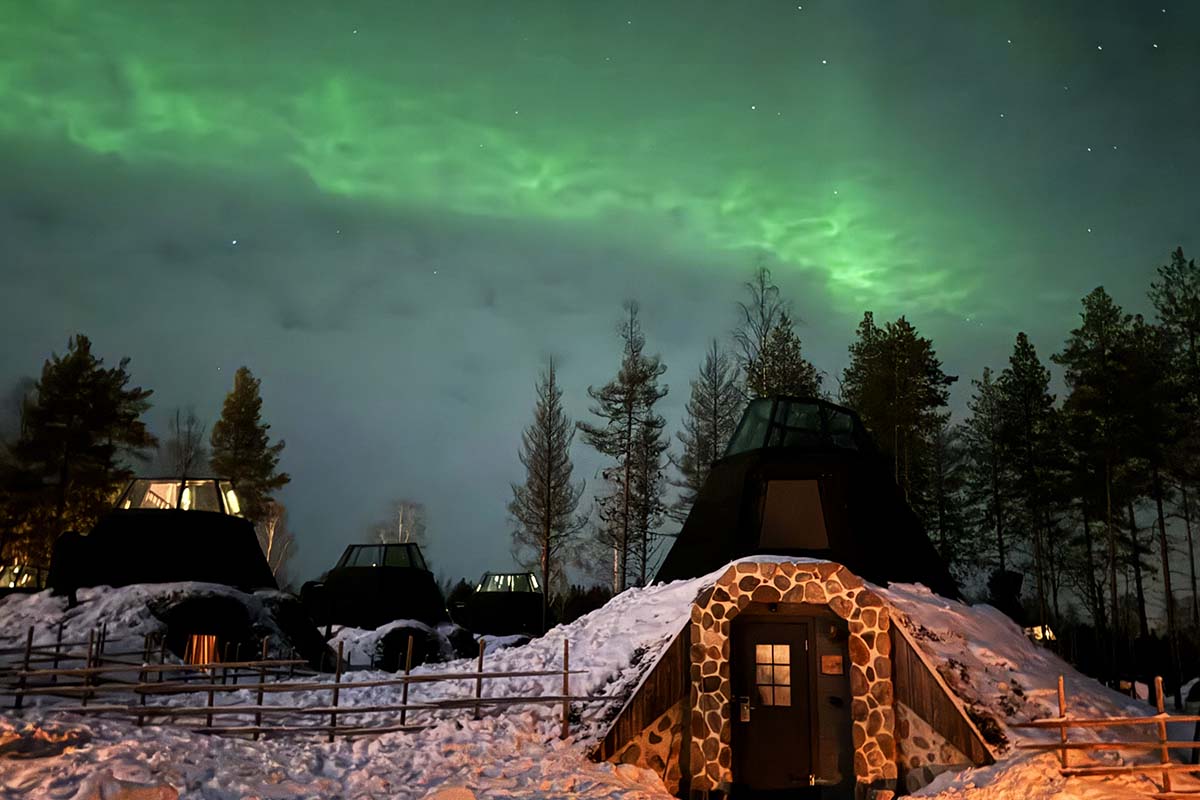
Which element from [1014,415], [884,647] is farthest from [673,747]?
[1014,415]

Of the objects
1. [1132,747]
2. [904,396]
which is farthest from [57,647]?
[904,396]

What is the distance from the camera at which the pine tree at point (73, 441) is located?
34.2 m

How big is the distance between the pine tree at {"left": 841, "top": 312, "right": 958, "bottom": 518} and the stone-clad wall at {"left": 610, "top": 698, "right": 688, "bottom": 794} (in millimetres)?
23131

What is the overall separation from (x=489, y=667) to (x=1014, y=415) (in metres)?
29.3

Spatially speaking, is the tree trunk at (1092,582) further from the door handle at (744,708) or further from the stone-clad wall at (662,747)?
the stone-clad wall at (662,747)

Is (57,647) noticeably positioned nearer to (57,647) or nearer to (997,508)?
(57,647)

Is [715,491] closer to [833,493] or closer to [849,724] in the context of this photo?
[833,493]

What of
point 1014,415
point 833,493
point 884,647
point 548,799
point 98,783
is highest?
point 1014,415

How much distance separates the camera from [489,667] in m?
15.4

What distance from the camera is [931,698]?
12.4 metres

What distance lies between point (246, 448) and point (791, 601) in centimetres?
4102

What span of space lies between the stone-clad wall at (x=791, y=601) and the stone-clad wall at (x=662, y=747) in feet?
0.98

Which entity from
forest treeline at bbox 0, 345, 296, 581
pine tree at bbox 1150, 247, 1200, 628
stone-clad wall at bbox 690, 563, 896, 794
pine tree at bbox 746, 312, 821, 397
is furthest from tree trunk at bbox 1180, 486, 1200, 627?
forest treeline at bbox 0, 345, 296, 581

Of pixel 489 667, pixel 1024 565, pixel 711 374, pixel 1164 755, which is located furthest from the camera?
pixel 1024 565
